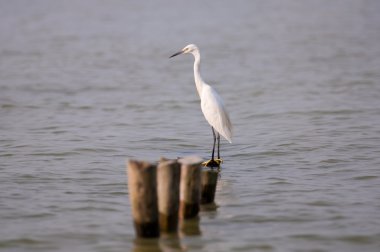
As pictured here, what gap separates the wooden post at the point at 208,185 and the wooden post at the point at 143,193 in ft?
4.05

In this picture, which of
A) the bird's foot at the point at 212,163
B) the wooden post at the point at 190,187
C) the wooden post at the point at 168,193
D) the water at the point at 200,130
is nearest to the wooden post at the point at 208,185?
the water at the point at 200,130

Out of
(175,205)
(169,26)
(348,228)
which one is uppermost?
(169,26)

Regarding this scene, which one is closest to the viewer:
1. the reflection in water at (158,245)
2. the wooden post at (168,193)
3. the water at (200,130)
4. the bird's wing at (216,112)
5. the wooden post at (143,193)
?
the wooden post at (143,193)

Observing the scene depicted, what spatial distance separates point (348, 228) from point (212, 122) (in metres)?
3.63

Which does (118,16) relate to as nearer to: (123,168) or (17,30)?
(17,30)

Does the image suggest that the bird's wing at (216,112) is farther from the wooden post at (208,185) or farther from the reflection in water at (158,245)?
the reflection in water at (158,245)

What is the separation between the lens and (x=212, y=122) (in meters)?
10.6

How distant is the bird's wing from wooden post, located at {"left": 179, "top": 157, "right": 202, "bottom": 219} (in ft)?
10.6

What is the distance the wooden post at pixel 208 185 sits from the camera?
7.80 meters

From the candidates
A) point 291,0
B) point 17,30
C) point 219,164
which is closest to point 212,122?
point 219,164

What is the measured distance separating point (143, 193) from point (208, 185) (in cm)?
175

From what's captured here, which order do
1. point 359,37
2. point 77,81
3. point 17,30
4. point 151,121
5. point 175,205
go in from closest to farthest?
point 175,205 → point 151,121 → point 77,81 → point 359,37 → point 17,30

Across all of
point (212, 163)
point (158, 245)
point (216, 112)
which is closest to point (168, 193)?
A: point (158, 245)

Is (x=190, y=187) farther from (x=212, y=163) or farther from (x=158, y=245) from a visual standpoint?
(x=212, y=163)
